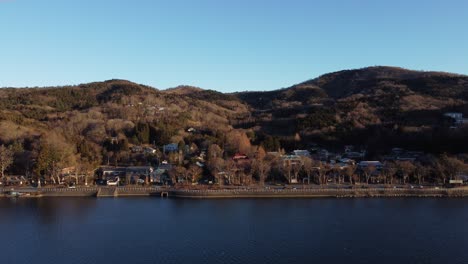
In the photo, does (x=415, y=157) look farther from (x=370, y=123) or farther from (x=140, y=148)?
(x=140, y=148)

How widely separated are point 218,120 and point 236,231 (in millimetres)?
31121

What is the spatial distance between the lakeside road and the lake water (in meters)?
1.09

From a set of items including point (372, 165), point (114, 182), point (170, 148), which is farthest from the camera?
point (170, 148)

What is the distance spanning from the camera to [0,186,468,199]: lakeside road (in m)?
20.3

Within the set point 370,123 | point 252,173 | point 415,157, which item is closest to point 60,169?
point 252,173

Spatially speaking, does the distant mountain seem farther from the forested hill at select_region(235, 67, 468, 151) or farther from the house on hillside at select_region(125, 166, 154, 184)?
the house on hillside at select_region(125, 166, 154, 184)

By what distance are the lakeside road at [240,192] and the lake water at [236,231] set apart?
42.8 inches

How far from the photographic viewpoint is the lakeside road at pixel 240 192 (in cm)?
2033

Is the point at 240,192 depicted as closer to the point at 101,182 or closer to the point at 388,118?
the point at 101,182

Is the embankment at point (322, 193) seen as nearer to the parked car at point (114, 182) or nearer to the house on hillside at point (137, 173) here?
the house on hillside at point (137, 173)

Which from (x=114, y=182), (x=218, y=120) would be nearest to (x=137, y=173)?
(x=114, y=182)

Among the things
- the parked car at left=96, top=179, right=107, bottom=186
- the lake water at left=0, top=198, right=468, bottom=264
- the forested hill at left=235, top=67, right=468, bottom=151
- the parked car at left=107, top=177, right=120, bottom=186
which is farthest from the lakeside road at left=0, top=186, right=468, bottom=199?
the forested hill at left=235, top=67, right=468, bottom=151

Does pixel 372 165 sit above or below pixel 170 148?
below

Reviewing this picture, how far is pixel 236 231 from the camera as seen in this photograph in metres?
14.0
